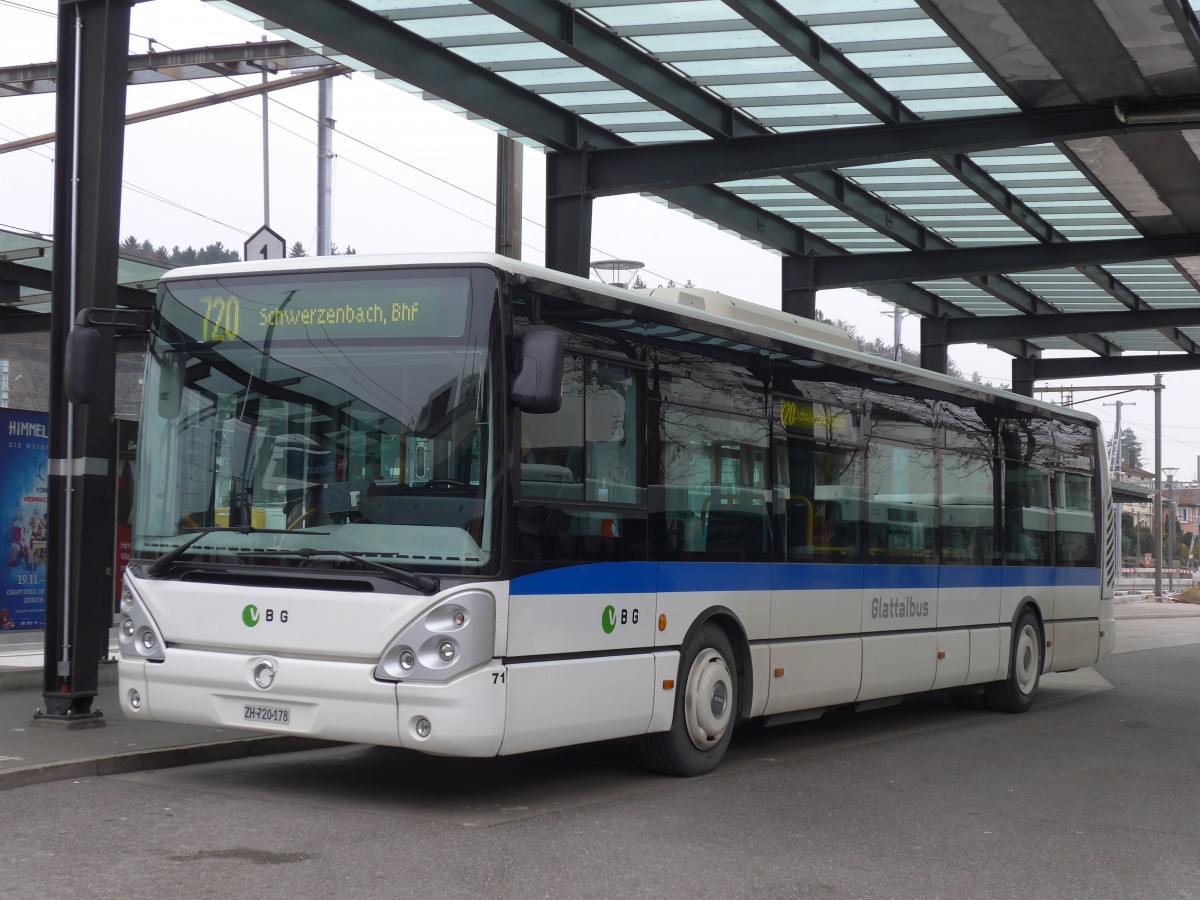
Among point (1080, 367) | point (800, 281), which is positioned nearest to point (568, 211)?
point (800, 281)

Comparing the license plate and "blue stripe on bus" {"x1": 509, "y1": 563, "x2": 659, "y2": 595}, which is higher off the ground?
"blue stripe on bus" {"x1": 509, "y1": 563, "x2": 659, "y2": 595}

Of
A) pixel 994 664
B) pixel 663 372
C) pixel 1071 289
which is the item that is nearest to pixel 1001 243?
pixel 1071 289

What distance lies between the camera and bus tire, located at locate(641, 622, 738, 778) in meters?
9.88

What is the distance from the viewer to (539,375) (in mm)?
8266

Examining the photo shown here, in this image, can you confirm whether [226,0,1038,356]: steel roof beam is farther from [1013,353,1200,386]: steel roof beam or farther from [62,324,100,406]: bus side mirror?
[1013,353,1200,386]: steel roof beam

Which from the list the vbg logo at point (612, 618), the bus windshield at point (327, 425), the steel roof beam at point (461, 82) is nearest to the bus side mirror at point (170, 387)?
the bus windshield at point (327, 425)

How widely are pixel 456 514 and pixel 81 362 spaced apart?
8.79 ft

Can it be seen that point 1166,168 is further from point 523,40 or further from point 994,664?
point 523,40

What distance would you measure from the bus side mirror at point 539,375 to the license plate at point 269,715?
2094 millimetres

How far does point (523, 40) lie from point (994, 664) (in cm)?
741

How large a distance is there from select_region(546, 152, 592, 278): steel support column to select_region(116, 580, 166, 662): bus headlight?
8745 mm

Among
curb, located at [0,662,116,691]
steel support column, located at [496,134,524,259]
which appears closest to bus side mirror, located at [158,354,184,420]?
curb, located at [0,662,116,691]

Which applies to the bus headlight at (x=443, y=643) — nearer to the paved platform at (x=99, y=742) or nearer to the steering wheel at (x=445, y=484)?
the steering wheel at (x=445, y=484)

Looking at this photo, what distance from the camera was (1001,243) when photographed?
22000 mm
